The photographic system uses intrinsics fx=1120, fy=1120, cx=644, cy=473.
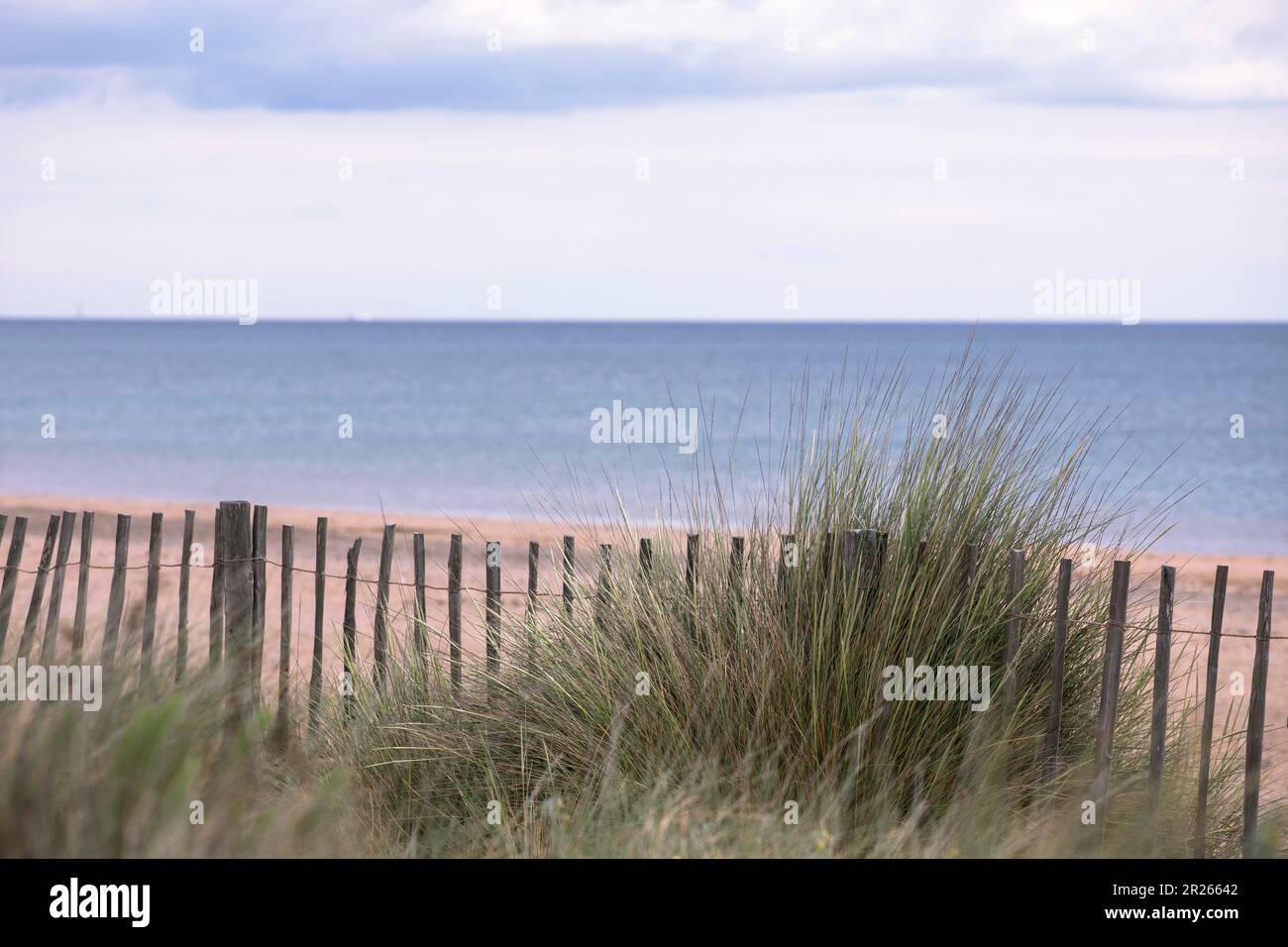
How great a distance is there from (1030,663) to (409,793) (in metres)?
2.29

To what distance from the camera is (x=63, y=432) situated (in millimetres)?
32406

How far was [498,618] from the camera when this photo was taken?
465 centimetres

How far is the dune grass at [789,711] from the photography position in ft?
11.0

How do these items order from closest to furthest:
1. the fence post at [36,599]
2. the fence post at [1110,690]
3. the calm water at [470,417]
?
the fence post at [1110,690] → the fence post at [36,599] → the calm water at [470,417]

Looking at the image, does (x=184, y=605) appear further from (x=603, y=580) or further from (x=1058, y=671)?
(x=1058, y=671)

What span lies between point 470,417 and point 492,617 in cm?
3483

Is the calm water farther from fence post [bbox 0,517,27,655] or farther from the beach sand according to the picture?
fence post [bbox 0,517,27,655]

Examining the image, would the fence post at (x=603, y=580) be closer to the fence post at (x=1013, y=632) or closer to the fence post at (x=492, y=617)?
the fence post at (x=492, y=617)

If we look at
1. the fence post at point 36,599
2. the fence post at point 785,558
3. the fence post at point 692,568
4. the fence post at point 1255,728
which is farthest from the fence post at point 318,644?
the fence post at point 1255,728

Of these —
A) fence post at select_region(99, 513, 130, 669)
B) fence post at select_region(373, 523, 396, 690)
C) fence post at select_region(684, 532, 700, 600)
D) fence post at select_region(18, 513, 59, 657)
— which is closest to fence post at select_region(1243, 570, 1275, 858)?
fence post at select_region(684, 532, 700, 600)

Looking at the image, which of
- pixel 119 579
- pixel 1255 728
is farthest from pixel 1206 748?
pixel 119 579

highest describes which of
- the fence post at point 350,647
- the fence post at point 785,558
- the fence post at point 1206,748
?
the fence post at point 785,558
